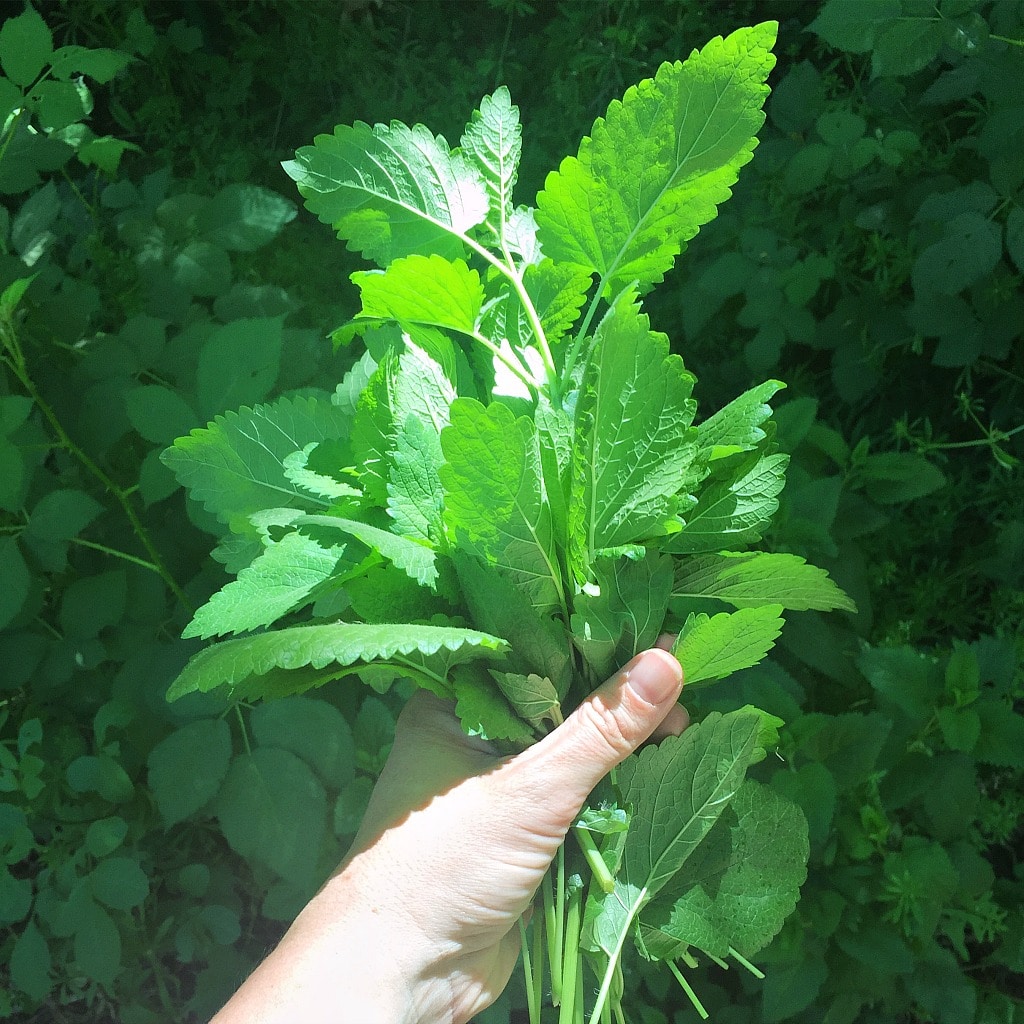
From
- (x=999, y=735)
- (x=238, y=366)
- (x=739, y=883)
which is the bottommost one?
(x=999, y=735)

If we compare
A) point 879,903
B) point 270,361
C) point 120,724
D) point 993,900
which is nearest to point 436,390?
point 270,361

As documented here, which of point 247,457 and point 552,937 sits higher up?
point 247,457

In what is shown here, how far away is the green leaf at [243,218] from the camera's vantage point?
1.31 m

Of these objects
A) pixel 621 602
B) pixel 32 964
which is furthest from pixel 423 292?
pixel 32 964

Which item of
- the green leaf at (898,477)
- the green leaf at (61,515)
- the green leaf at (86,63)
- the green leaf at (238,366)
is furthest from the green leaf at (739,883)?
the green leaf at (86,63)

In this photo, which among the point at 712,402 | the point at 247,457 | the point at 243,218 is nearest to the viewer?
the point at 247,457

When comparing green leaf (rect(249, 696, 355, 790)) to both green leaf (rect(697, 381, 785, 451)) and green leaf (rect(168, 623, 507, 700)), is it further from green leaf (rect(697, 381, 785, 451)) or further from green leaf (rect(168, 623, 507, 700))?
green leaf (rect(697, 381, 785, 451))

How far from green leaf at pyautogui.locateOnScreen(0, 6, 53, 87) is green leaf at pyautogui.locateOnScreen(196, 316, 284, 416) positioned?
0.47 metres

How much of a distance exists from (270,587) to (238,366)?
0.46 metres

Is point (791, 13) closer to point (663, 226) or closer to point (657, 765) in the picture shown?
point (663, 226)

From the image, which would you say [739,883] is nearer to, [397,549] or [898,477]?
[397,549]

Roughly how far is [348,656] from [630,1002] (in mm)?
940

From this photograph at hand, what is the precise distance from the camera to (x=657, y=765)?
83 cm

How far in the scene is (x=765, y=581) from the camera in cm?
76
